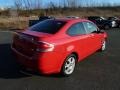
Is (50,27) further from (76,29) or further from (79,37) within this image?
(79,37)

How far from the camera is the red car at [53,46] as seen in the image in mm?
6973

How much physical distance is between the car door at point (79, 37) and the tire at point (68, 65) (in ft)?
1.00

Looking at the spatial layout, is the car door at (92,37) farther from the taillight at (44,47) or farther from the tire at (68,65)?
the taillight at (44,47)

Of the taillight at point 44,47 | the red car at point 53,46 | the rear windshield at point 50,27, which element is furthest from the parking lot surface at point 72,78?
the rear windshield at point 50,27

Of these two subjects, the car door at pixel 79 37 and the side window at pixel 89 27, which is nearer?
the car door at pixel 79 37

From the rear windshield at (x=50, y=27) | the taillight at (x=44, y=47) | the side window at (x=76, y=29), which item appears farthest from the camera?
the side window at (x=76, y=29)

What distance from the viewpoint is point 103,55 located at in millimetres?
10547

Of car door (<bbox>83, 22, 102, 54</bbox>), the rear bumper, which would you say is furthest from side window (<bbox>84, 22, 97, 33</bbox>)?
the rear bumper

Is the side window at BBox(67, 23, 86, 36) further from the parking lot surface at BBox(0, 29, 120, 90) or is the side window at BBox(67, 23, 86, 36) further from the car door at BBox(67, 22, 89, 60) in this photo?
the parking lot surface at BBox(0, 29, 120, 90)

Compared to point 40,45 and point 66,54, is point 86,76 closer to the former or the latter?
point 66,54

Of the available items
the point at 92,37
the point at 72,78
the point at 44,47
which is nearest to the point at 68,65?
the point at 72,78

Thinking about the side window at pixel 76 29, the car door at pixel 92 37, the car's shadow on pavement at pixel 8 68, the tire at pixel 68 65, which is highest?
the side window at pixel 76 29

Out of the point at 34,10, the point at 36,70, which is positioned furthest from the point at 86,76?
the point at 34,10

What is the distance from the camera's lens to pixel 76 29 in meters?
8.27
